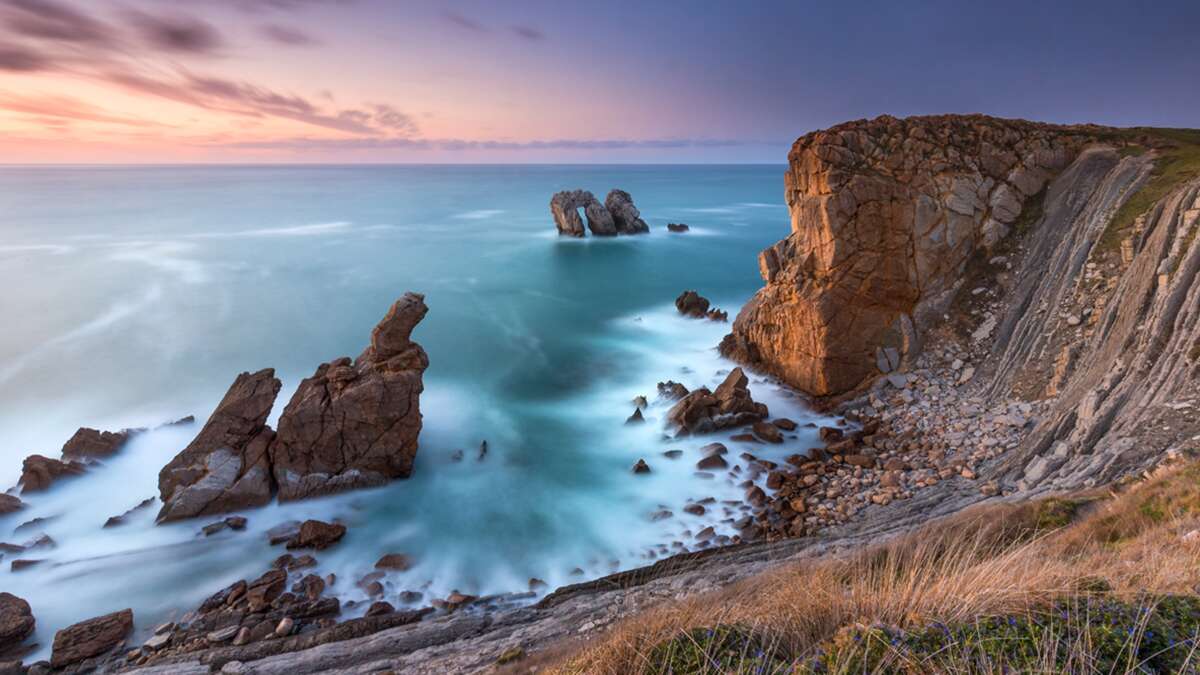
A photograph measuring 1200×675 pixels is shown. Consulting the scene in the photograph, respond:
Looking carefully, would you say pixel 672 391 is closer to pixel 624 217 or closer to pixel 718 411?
pixel 718 411

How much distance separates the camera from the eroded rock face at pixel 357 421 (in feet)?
47.4

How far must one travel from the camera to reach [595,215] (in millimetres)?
54531

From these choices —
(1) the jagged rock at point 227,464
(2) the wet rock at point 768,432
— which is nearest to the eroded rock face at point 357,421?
(1) the jagged rock at point 227,464

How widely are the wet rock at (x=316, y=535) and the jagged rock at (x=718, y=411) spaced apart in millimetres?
9533

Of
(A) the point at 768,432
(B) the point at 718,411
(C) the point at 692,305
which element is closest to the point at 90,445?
(B) the point at 718,411

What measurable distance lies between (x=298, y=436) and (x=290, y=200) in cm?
8153

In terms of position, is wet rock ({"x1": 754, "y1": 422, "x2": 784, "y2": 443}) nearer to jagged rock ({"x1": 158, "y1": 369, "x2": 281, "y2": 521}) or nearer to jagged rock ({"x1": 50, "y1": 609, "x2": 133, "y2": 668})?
Answer: jagged rock ({"x1": 158, "y1": 369, "x2": 281, "y2": 521})

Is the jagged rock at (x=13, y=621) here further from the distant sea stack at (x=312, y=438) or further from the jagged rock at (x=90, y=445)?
the jagged rock at (x=90, y=445)

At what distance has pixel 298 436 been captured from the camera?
14.5m

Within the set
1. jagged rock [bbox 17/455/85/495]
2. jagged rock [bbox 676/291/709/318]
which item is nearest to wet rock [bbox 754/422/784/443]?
jagged rock [bbox 676/291/709/318]

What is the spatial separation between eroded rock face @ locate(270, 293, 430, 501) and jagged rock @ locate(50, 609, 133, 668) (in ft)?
13.1

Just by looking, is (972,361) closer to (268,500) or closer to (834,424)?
(834,424)

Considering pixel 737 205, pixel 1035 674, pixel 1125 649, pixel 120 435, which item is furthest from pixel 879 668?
pixel 737 205

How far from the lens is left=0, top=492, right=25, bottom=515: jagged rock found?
1351cm
